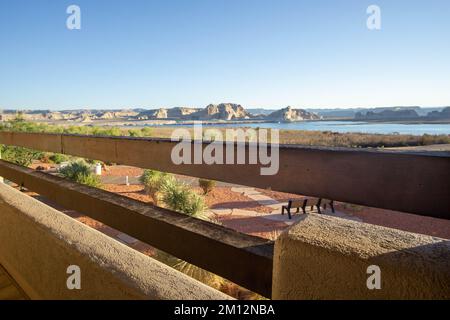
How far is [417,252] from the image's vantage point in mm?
779

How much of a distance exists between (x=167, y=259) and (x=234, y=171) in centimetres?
593

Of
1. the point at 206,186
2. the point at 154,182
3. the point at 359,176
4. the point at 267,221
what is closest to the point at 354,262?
the point at 359,176

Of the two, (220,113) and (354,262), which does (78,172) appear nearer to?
(354,262)

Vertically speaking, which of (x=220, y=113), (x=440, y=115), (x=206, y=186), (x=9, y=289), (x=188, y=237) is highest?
(x=220, y=113)

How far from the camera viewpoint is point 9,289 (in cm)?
228

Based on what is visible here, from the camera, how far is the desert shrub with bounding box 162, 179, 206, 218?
10.2 m

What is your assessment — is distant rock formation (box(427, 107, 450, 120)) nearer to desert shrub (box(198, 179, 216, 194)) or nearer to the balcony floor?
desert shrub (box(198, 179, 216, 194))

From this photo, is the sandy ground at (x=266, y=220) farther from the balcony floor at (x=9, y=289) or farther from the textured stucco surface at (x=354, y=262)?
the textured stucco surface at (x=354, y=262)

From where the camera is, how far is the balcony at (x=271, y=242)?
0.78 metres

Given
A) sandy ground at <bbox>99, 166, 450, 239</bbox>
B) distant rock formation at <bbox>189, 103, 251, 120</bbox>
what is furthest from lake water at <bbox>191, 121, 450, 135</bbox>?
sandy ground at <bbox>99, 166, 450, 239</bbox>

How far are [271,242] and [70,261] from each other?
859mm

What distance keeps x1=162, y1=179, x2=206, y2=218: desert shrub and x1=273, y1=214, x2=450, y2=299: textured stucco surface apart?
9020mm

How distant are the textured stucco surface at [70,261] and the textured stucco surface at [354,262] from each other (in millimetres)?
271
